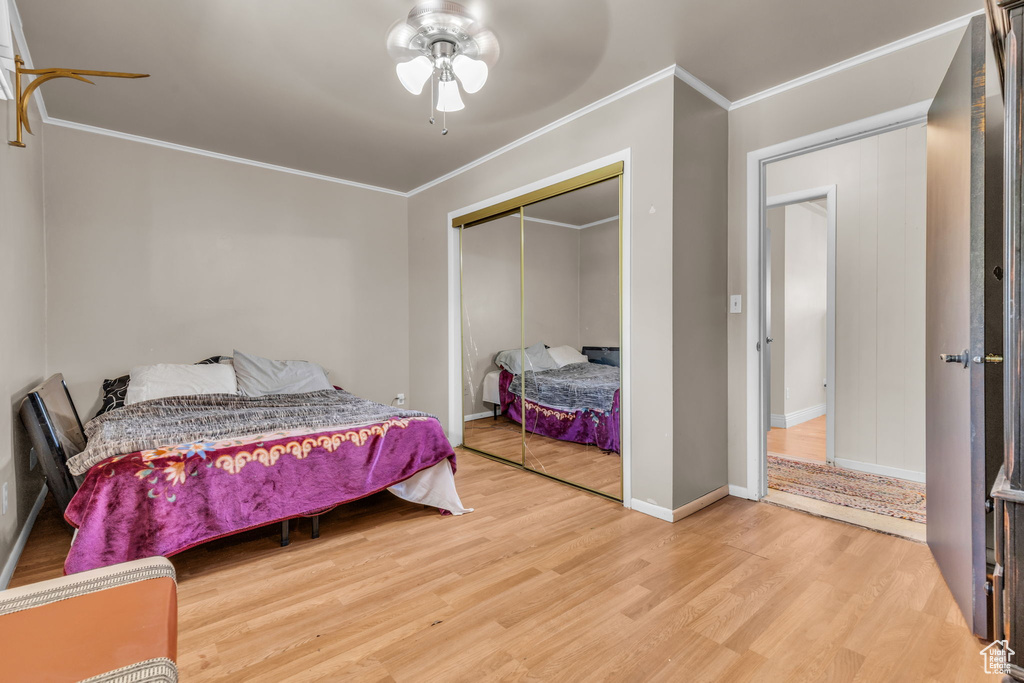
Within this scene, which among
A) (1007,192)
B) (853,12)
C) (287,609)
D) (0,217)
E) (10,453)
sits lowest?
(287,609)

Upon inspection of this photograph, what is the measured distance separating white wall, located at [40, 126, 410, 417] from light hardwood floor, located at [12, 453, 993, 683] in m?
1.47

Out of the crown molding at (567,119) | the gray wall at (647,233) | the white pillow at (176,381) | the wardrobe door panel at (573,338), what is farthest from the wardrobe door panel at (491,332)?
the white pillow at (176,381)

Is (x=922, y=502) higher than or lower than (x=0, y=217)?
lower

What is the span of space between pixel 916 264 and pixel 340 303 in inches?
186

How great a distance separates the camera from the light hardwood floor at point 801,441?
3.99m

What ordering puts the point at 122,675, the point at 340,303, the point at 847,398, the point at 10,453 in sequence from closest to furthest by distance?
the point at 122,675 < the point at 10,453 < the point at 847,398 < the point at 340,303

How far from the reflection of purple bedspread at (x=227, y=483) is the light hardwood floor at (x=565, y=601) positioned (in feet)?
0.80

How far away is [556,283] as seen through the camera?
3471 mm

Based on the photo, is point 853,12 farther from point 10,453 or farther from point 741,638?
point 10,453

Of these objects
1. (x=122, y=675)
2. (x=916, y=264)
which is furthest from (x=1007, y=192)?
(x=916, y=264)

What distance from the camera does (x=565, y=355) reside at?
3.37 meters

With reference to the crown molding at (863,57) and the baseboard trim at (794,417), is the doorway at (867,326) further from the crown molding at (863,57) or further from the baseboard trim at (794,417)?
the baseboard trim at (794,417)

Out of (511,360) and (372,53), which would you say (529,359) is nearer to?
(511,360)

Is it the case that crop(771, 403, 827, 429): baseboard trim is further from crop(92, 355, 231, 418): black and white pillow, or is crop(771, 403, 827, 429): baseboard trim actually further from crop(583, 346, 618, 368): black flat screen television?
crop(92, 355, 231, 418): black and white pillow
